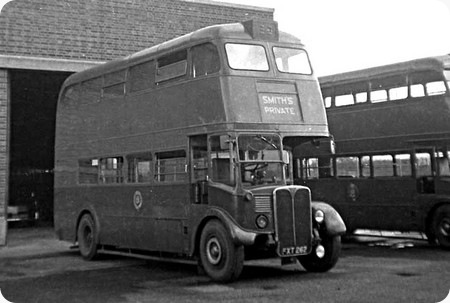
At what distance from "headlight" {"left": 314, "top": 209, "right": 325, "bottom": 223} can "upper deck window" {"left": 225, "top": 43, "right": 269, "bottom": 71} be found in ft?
7.38

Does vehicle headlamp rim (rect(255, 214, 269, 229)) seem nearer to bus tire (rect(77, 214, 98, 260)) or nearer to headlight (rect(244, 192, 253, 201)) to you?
headlight (rect(244, 192, 253, 201))

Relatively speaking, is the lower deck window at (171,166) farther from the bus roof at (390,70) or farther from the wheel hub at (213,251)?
the bus roof at (390,70)

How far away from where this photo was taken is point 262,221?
26.8 ft

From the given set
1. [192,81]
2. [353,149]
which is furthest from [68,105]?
[353,149]

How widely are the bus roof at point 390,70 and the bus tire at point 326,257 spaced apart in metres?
4.94

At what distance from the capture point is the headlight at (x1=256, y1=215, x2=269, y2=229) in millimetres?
8133

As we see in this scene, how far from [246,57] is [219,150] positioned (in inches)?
57.1

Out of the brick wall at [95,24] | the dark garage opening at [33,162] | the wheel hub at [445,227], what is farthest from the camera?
the dark garage opening at [33,162]

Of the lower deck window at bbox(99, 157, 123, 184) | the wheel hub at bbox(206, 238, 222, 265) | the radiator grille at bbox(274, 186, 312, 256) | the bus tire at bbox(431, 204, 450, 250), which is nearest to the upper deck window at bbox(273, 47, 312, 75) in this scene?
the radiator grille at bbox(274, 186, 312, 256)

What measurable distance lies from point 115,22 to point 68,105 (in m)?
3.26

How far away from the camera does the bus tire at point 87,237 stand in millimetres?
11516

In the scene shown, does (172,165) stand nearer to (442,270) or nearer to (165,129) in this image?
(165,129)

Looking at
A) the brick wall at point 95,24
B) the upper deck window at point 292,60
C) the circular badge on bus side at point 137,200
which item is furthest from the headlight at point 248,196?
the brick wall at point 95,24

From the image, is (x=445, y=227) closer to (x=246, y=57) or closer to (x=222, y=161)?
(x=222, y=161)
